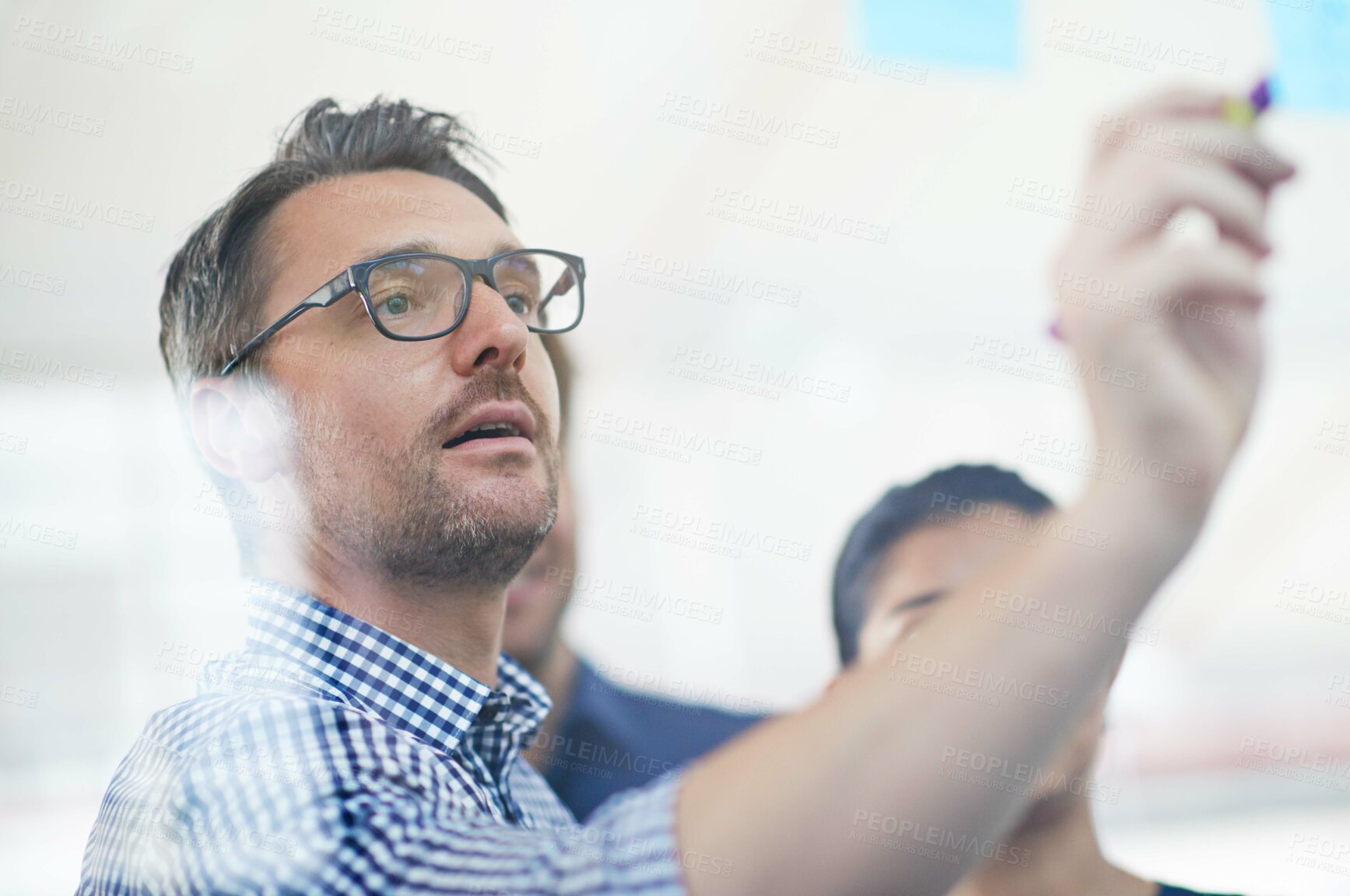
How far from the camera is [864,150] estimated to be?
119 centimetres

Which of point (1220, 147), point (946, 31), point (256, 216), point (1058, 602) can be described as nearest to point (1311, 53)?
point (946, 31)

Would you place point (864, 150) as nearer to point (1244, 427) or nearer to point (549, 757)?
point (1244, 427)

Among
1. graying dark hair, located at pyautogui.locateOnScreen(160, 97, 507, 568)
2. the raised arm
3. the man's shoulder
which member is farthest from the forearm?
graying dark hair, located at pyautogui.locateOnScreen(160, 97, 507, 568)

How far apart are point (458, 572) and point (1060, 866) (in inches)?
29.7

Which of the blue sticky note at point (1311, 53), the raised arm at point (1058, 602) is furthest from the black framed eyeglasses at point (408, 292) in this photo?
the blue sticky note at point (1311, 53)

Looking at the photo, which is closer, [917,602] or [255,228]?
[255,228]

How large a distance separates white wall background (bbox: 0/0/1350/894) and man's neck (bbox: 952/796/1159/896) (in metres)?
0.04

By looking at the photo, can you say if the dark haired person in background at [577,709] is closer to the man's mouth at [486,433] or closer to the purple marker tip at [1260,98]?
the man's mouth at [486,433]

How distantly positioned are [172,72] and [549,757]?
843 mm

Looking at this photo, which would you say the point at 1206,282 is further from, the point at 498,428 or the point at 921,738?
the point at 498,428

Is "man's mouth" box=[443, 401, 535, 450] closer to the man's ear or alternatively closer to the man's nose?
the man's nose

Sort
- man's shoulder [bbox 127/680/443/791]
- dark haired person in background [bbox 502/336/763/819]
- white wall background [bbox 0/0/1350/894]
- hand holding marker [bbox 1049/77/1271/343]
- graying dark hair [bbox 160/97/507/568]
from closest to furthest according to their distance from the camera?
man's shoulder [bbox 127/680/443/791] < hand holding marker [bbox 1049/77/1271/343] < graying dark hair [bbox 160/97/507/568] < white wall background [bbox 0/0/1350/894] < dark haired person in background [bbox 502/336/763/819]

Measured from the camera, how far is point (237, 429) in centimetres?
84

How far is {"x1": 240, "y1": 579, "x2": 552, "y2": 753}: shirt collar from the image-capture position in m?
0.77
